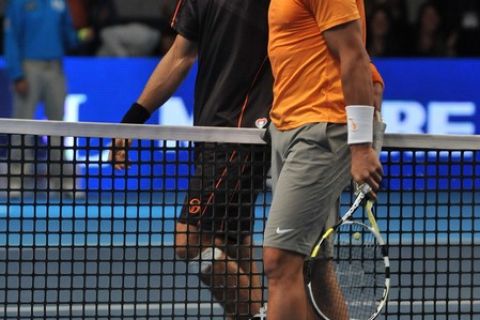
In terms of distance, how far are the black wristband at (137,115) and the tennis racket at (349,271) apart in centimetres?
110

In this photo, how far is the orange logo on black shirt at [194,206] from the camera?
6.22m

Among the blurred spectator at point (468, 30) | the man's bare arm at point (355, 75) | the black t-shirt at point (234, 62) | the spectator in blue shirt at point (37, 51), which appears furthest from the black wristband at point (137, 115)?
the blurred spectator at point (468, 30)

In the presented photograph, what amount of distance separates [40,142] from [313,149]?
56.2 inches

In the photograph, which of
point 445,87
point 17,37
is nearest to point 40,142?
point 17,37

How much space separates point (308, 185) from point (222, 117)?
1.07 m

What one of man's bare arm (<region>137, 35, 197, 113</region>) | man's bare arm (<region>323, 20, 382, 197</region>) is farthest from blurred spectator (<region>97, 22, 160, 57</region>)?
man's bare arm (<region>323, 20, 382, 197</region>)

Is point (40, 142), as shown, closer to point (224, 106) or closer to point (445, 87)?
point (224, 106)

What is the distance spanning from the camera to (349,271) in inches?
242

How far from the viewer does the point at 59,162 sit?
237 inches

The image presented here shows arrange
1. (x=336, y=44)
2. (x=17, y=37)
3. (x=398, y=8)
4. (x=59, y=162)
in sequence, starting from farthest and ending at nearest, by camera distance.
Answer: (x=398, y=8), (x=17, y=37), (x=59, y=162), (x=336, y=44)

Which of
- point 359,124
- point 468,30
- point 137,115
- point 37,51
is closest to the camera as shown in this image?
point 359,124

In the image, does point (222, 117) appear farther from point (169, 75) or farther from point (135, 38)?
point (135, 38)

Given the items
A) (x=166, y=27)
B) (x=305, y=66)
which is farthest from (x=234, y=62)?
(x=166, y=27)

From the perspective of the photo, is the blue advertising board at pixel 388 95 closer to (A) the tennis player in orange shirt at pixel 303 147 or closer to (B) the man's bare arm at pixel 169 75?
(B) the man's bare arm at pixel 169 75
